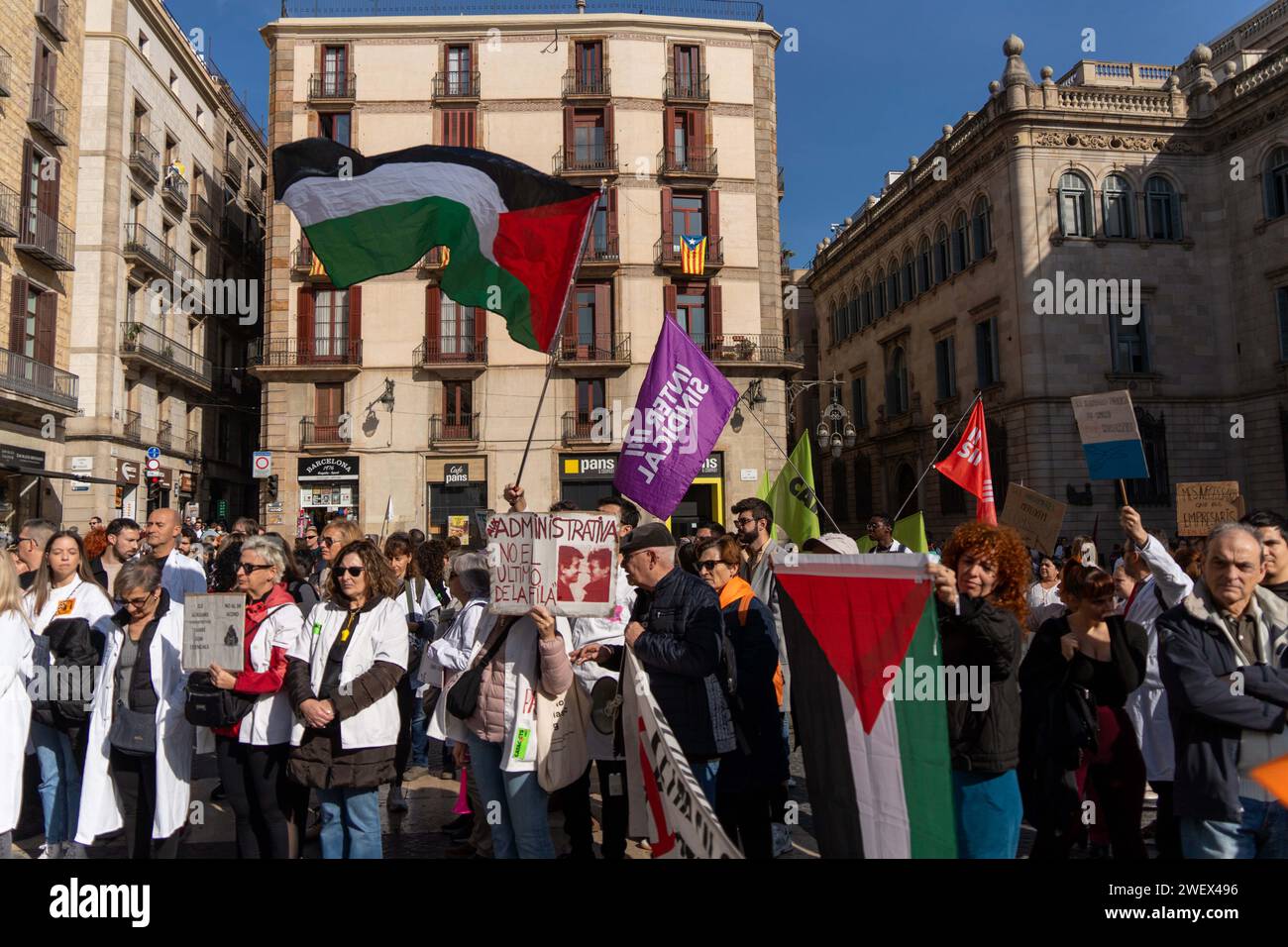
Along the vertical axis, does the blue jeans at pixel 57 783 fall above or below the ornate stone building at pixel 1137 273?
below

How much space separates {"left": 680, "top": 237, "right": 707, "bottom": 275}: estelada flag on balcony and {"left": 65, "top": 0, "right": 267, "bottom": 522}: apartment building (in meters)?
15.7

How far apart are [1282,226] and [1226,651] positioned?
29.3 m

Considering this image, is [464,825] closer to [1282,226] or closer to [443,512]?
[443,512]

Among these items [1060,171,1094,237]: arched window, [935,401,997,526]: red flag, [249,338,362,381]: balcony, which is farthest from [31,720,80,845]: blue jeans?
[1060,171,1094,237]: arched window

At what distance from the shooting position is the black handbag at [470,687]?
13.9ft

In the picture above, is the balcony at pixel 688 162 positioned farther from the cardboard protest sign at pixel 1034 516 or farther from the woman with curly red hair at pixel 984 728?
the woman with curly red hair at pixel 984 728

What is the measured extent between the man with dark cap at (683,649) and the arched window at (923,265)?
32.9 meters

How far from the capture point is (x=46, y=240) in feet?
74.4

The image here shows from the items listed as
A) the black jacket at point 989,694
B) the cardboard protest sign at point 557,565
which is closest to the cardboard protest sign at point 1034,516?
the black jacket at point 989,694

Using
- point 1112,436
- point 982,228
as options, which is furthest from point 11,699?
point 982,228

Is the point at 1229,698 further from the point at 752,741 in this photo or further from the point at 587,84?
the point at 587,84

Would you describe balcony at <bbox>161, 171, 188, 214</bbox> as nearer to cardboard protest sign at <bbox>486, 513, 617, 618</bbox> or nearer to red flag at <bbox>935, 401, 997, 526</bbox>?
red flag at <bbox>935, 401, 997, 526</bbox>

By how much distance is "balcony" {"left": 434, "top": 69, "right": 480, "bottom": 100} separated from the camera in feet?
93.4
